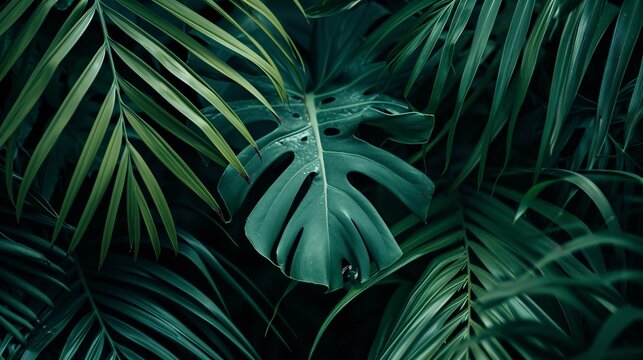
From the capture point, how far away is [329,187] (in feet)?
2.75

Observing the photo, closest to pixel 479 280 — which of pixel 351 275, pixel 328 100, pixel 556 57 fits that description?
pixel 351 275

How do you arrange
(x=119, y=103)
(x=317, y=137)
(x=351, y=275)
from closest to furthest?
(x=119, y=103) → (x=351, y=275) → (x=317, y=137)

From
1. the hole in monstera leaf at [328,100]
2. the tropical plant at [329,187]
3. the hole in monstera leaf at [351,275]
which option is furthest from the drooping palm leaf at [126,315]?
the hole in monstera leaf at [328,100]

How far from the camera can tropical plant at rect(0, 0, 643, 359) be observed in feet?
2.30

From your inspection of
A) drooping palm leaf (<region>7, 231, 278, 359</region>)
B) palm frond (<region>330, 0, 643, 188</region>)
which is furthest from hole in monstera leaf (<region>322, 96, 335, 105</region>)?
drooping palm leaf (<region>7, 231, 278, 359</region>)

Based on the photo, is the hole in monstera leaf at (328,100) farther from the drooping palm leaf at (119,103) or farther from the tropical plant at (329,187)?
the drooping palm leaf at (119,103)

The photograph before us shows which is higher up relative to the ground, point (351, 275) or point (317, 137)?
point (317, 137)

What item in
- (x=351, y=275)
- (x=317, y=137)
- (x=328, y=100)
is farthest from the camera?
(x=328, y=100)

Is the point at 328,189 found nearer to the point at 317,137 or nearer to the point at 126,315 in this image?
the point at 317,137

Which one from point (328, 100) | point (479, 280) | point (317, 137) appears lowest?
point (479, 280)

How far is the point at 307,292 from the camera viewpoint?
110cm

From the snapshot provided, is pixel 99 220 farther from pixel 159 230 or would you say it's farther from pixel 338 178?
pixel 338 178

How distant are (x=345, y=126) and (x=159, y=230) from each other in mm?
325

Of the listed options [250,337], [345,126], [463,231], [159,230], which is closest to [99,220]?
[159,230]
